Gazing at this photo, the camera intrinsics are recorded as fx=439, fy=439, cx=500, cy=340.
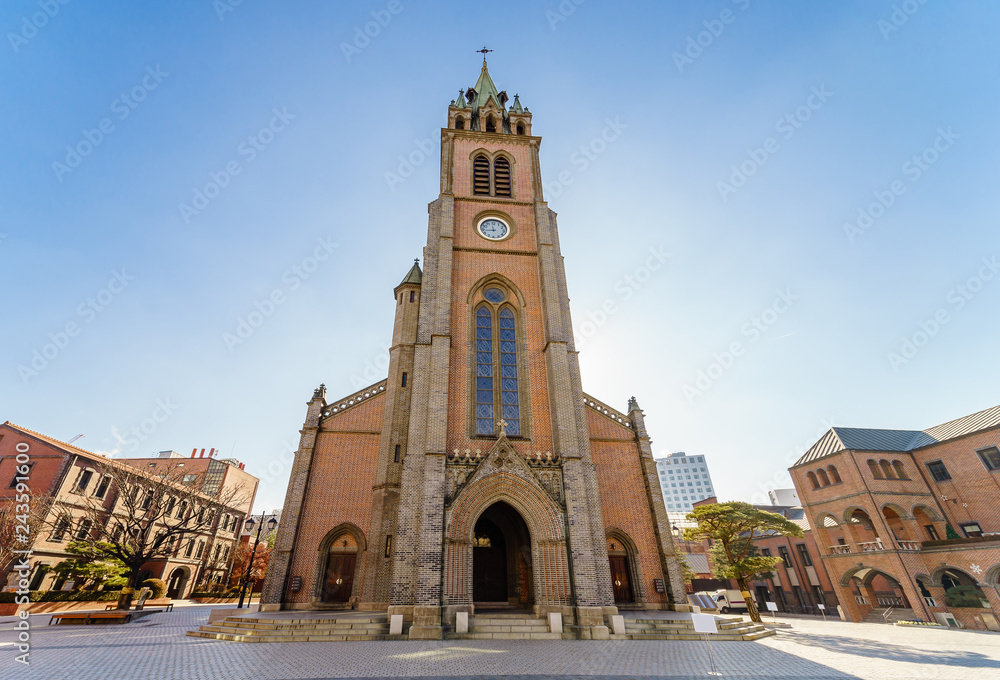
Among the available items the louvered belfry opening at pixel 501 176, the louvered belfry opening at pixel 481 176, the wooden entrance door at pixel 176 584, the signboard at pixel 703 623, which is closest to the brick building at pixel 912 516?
the signboard at pixel 703 623

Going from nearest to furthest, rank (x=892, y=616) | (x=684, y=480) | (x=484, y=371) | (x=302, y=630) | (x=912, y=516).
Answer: (x=302, y=630) → (x=484, y=371) → (x=892, y=616) → (x=912, y=516) → (x=684, y=480)

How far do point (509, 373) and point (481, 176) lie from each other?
12.9 metres

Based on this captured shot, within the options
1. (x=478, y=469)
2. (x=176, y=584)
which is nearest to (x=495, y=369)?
(x=478, y=469)

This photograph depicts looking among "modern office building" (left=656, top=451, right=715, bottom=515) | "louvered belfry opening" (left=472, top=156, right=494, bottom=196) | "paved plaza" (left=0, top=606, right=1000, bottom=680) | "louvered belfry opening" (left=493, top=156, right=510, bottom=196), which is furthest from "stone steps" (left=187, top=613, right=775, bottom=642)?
"modern office building" (left=656, top=451, right=715, bottom=515)

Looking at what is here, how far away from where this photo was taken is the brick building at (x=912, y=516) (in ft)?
85.3

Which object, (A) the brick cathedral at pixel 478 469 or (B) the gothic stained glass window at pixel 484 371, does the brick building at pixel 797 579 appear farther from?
(B) the gothic stained glass window at pixel 484 371

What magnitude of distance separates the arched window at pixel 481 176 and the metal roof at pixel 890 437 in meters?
31.6

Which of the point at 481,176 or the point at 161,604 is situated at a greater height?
the point at 481,176

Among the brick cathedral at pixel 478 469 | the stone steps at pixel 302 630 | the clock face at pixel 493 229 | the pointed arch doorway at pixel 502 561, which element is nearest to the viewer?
the stone steps at pixel 302 630

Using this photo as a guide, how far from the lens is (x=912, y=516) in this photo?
98.0 feet

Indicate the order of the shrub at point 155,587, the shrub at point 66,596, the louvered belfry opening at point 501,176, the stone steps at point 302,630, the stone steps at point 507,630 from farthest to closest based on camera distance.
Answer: the shrub at point 155,587 < the louvered belfry opening at point 501,176 < the shrub at point 66,596 < the stone steps at point 507,630 < the stone steps at point 302,630

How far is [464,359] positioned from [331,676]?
1254 centimetres

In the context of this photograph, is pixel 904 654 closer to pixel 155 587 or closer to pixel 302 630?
Answer: pixel 302 630

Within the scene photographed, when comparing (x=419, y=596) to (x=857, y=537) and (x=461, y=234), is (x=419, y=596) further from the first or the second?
(x=857, y=537)
